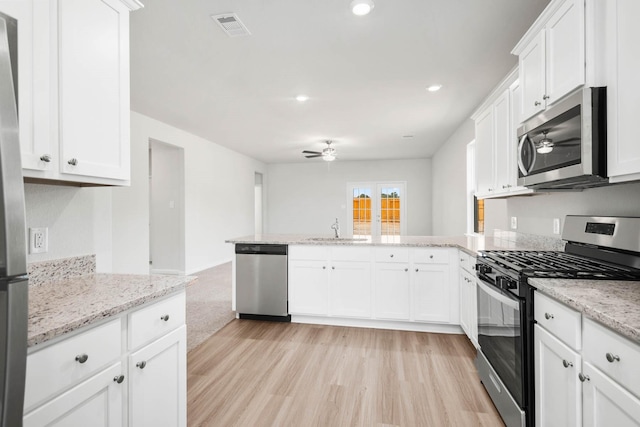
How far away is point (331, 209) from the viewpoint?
9719mm

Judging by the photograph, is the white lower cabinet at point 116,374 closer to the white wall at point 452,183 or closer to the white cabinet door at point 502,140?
the white cabinet door at point 502,140

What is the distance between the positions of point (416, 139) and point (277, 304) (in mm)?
4685

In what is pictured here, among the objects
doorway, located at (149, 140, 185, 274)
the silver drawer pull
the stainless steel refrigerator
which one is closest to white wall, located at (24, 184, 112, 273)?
the silver drawer pull

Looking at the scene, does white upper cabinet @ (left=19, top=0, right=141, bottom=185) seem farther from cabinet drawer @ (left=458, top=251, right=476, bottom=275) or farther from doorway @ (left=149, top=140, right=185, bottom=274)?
doorway @ (left=149, top=140, right=185, bottom=274)

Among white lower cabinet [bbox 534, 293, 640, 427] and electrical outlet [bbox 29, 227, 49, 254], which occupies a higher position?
electrical outlet [bbox 29, 227, 49, 254]

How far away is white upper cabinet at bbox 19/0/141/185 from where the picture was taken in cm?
126

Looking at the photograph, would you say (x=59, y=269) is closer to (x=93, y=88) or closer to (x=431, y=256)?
→ (x=93, y=88)

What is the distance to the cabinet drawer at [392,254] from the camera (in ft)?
10.6

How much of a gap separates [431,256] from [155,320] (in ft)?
8.22

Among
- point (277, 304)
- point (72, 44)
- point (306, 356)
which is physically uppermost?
point (72, 44)

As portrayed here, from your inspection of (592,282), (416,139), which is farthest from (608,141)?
(416,139)

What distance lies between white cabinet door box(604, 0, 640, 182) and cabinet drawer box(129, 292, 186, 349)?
6.64ft

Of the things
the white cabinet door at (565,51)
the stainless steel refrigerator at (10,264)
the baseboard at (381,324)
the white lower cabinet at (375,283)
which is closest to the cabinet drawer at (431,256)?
the white lower cabinet at (375,283)

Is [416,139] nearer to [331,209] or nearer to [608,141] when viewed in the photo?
[331,209]
